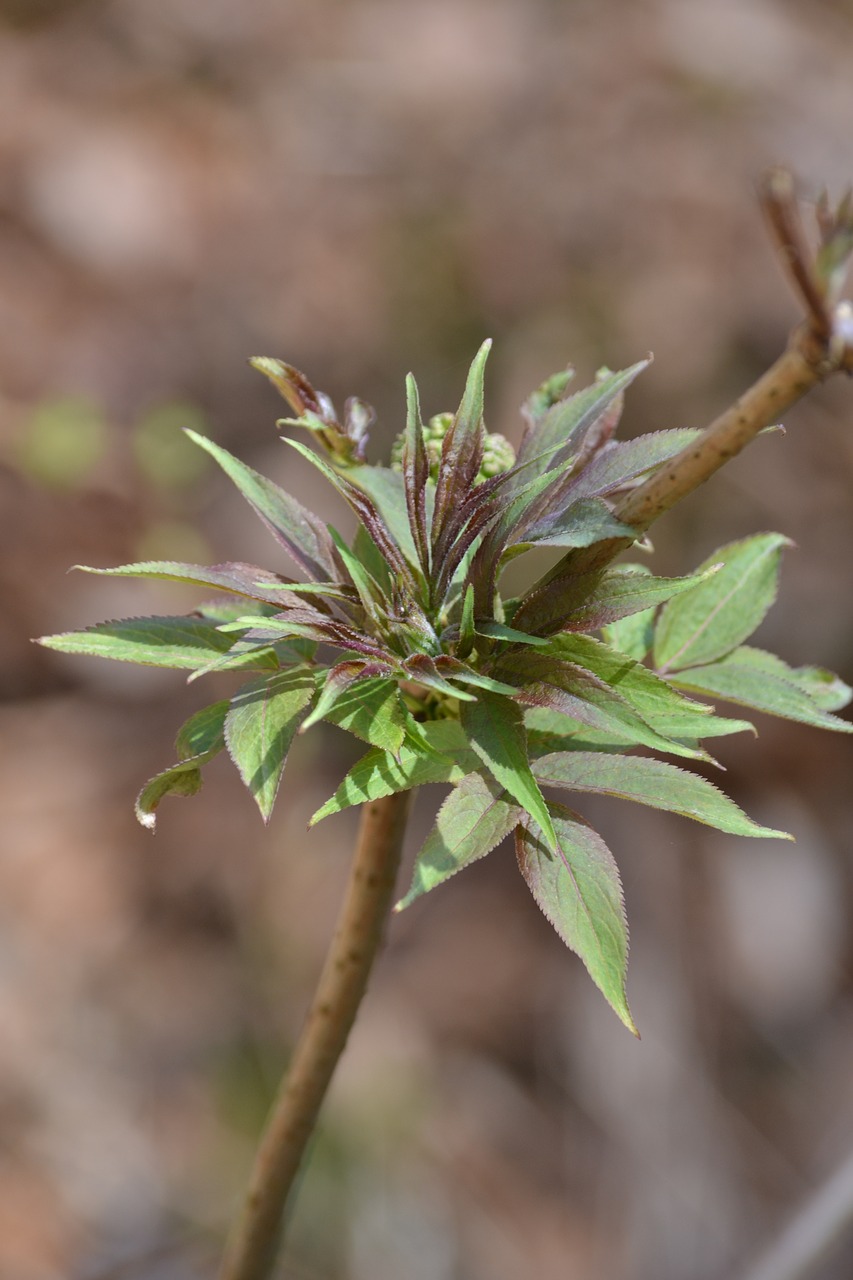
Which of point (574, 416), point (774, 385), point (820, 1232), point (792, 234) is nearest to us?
point (792, 234)

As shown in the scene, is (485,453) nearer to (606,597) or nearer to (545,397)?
(545,397)

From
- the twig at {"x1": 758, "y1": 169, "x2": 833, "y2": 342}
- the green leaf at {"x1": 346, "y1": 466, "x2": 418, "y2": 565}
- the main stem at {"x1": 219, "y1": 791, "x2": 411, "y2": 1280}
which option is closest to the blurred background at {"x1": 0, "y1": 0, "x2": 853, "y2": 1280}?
the main stem at {"x1": 219, "y1": 791, "x2": 411, "y2": 1280}

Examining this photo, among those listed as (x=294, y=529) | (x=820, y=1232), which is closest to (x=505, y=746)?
(x=294, y=529)

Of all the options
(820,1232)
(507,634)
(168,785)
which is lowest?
(820,1232)

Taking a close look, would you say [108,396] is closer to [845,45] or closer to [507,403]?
[507,403]

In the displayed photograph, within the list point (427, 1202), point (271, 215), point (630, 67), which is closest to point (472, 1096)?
point (427, 1202)

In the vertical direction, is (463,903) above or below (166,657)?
below

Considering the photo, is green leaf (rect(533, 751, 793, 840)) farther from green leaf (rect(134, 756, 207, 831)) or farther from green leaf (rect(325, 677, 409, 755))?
green leaf (rect(134, 756, 207, 831))

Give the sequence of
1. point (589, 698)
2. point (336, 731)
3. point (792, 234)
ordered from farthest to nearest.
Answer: point (336, 731)
point (589, 698)
point (792, 234)
